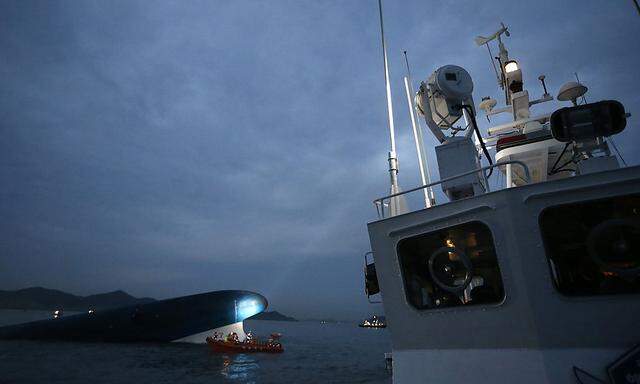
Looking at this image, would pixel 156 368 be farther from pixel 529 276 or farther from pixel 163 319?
pixel 529 276

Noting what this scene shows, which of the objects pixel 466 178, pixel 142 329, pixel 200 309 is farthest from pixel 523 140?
pixel 142 329

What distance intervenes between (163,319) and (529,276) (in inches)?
2480

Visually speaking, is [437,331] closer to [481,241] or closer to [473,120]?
[481,241]

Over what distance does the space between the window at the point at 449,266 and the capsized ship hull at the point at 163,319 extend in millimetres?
54460

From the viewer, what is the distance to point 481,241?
5887mm

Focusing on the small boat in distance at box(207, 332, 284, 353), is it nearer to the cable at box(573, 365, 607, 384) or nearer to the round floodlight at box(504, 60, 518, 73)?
the round floodlight at box(504, 60, 518, 73)

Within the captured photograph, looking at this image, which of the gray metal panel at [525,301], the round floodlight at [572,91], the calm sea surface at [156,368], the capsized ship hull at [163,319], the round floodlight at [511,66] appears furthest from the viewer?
the capsized ship hull at [163,319]

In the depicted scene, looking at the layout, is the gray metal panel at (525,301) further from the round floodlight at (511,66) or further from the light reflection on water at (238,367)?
the light reflection on water at (238,367)

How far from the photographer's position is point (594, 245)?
4.77 m

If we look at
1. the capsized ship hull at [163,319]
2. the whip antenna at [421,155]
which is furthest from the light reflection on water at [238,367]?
the whip antenna at [421,155]

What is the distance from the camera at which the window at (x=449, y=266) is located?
223 inches

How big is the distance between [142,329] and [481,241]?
6507cm

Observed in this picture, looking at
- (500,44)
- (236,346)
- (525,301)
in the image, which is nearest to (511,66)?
(500,44)

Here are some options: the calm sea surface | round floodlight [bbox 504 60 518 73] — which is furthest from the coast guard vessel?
the calm sea surface
